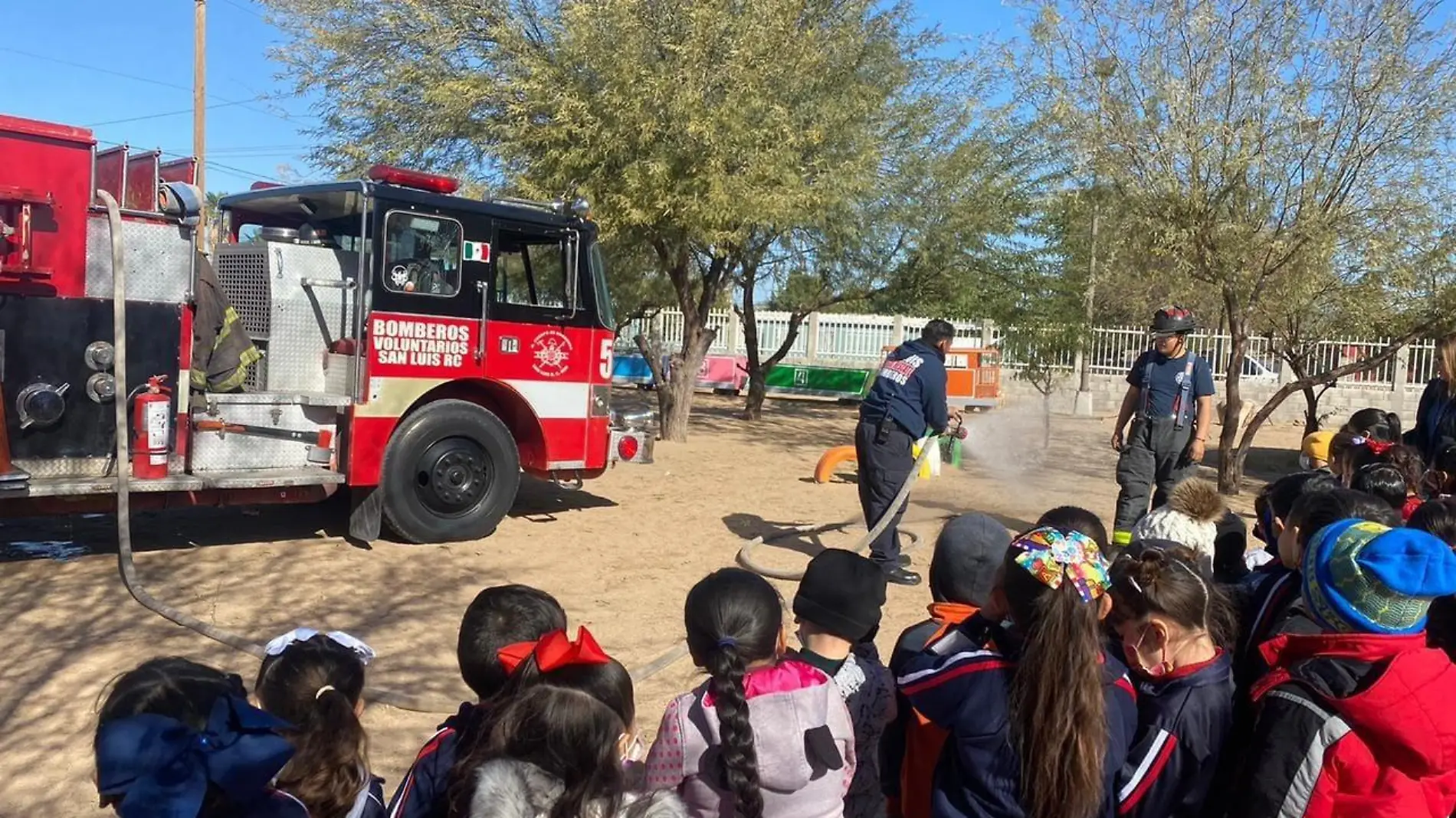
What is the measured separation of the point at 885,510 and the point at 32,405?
200 inches

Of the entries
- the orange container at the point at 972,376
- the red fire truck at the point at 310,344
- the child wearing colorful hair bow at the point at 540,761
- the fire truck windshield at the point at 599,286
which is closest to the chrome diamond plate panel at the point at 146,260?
the red fire truck at the point at 310,344

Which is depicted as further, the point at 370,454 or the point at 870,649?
the point at 370,454

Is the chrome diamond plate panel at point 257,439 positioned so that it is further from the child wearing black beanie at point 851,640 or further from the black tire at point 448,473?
the child wearing black beanie at point 851,640

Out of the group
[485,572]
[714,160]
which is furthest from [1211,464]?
[485,572]

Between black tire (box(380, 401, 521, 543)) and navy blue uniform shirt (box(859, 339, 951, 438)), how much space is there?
107 inches

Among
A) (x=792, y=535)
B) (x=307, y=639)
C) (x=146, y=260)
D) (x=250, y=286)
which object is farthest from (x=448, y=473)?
(x=307, y=639)

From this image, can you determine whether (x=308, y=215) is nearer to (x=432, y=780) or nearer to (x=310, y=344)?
(x=310, y=344)

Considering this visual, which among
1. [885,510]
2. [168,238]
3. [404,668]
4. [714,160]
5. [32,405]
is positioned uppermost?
[714,160]

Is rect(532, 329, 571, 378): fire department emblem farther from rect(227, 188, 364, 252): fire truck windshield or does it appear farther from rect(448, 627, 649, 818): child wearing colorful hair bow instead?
rect(448, 627, 649, 818): child wearing colorful hair bow

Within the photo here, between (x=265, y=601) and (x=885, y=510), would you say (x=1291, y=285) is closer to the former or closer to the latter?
(x=885, y=510)

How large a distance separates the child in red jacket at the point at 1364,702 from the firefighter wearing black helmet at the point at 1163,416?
530 centimetres

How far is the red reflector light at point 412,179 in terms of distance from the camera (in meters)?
7.80

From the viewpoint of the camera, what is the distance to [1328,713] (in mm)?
2242

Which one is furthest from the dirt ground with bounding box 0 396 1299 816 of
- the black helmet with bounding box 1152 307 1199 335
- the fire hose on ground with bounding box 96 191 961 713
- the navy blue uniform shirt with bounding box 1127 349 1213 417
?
the black helmet with bounding box 1152 307 1199 335
